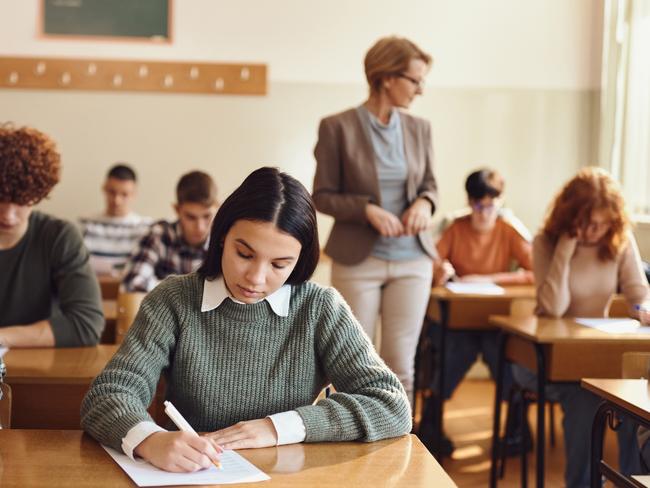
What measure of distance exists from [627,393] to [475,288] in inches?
81.4

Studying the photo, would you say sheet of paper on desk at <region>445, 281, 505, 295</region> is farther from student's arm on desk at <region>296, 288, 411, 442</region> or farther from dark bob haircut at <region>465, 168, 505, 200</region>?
student's arm on desk at <region>296, 288, 411, 442</region>

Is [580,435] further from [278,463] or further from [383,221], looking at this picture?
[278,463]

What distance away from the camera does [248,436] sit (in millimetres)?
1473

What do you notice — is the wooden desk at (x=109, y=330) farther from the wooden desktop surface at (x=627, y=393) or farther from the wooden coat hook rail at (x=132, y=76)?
the wooden coat hook rail at (x=132, y=76)

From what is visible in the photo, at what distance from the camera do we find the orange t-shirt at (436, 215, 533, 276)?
15.3 feet

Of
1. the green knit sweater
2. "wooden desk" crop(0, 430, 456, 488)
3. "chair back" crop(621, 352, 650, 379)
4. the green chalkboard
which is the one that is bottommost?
"chair back" crop(621, 352, 650, 379)

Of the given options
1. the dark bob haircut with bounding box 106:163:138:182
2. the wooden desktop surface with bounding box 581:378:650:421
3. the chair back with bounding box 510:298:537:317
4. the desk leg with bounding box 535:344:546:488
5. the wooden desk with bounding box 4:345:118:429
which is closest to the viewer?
the wooden desktop surface with bounding box 581:378:650:421

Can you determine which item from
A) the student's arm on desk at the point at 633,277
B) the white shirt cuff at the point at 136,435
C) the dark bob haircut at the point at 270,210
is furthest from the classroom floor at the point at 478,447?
the white shirt cuff at the point at 136,435

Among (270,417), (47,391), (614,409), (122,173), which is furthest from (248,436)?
(122,173)

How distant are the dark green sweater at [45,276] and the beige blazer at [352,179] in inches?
34.4

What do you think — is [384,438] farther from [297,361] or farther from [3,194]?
[3,194]

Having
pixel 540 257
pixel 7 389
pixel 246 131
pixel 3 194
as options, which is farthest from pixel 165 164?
pixel 7 389

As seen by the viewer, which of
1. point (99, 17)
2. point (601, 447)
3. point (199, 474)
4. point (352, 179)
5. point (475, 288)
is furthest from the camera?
point (99, 17)

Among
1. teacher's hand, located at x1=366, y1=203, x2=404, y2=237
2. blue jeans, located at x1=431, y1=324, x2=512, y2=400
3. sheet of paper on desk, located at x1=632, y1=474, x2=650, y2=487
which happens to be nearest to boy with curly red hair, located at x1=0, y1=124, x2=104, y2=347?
teacher's hand, located at x1=366, y1=203, x2=404, y2=237
